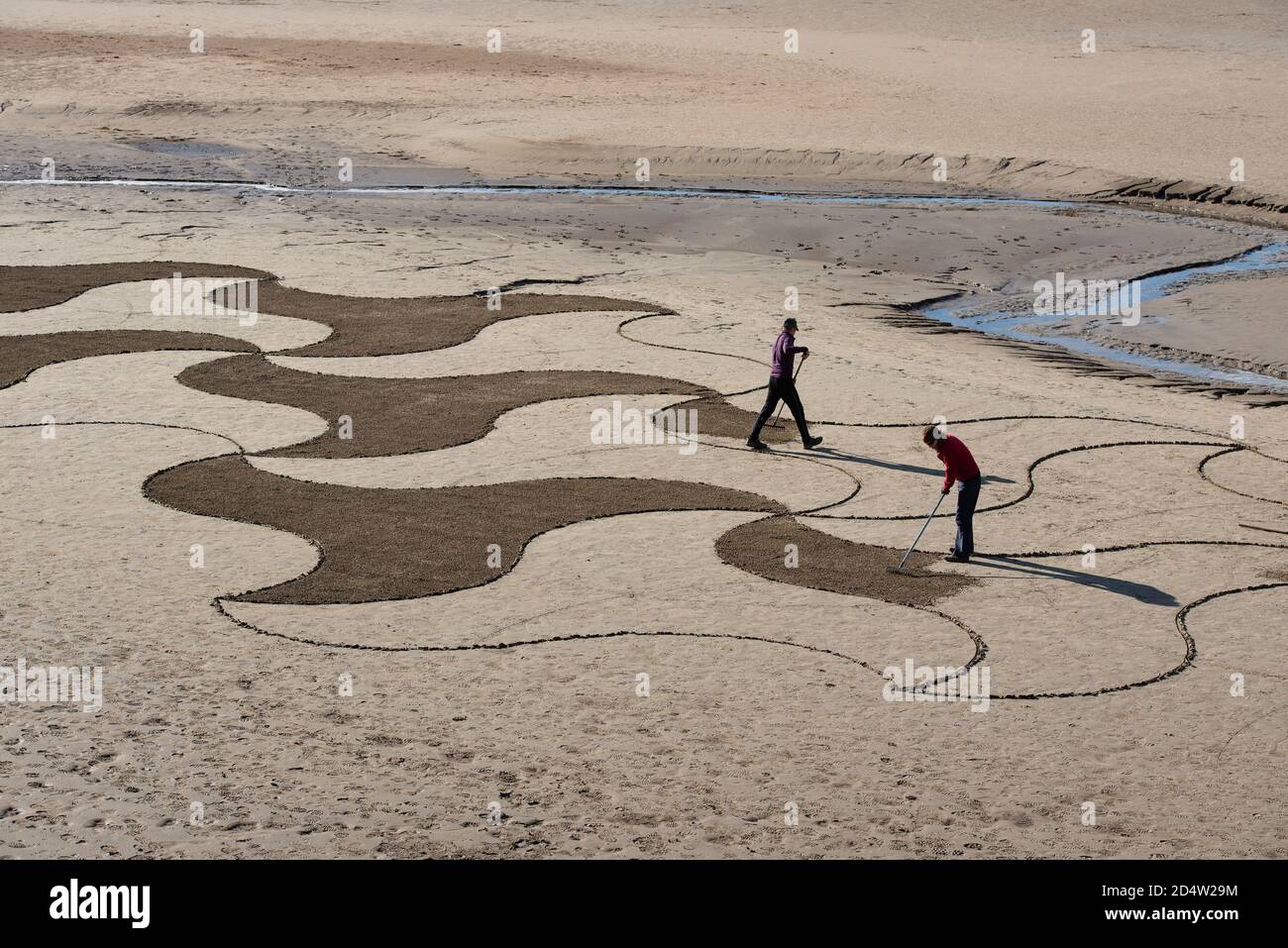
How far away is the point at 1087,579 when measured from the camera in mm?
18234

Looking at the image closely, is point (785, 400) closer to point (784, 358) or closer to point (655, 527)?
point (784, 358)

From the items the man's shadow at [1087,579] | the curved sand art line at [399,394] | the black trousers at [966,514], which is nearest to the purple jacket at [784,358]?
the curved sand art line at [399,394]

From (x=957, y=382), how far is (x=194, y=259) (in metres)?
17.3

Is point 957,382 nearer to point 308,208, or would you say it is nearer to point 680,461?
point 680,461

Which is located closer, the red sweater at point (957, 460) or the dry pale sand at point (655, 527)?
the dry pale sand at point (655, 527)

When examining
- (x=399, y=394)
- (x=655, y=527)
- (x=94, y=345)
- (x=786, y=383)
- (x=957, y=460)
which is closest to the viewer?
(x=957, y=460)

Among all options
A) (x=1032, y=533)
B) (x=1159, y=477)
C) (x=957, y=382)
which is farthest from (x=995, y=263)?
(x=1032, y=533)

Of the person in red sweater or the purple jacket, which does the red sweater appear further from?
the purple jacket

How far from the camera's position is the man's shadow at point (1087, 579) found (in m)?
17.7

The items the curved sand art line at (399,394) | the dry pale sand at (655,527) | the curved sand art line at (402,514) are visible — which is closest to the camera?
the dry pale sand at (655,527)

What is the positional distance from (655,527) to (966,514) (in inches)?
142

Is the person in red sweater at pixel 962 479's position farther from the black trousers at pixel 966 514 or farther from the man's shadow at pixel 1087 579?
the man's shadow at pixel 1087 579

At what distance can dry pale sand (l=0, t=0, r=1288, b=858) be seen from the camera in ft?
42.8

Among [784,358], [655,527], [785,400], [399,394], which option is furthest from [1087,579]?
[399,394]
